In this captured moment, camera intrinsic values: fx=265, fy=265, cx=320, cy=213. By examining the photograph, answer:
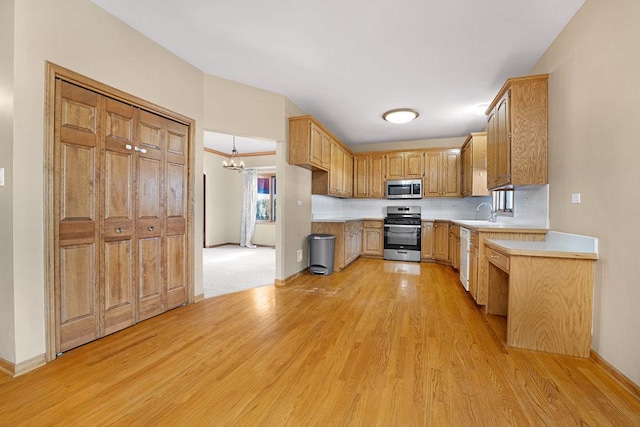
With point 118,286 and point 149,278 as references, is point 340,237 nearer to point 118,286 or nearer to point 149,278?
point 149,278

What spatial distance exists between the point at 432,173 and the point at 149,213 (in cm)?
508

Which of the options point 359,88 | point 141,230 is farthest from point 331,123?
point 141,230

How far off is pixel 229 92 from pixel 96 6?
136 centimetres

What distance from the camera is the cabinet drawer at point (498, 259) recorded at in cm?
218

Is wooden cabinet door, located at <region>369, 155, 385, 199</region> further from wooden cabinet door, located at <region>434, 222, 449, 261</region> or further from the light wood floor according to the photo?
the light wood floor

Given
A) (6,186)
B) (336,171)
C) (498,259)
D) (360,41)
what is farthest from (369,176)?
(6,186)

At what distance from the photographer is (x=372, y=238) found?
573 cm

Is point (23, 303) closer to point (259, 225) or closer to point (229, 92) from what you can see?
point (229, 92)

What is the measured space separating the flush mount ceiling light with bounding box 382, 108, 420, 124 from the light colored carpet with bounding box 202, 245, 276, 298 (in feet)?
10.5

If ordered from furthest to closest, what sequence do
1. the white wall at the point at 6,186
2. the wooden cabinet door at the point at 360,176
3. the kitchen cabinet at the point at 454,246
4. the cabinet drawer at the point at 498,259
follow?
the wooden cabinet door at the point at 360,176
the kitchen cabinet at the point at 454,246
the cabinet drawer at the point at 498,259
the white wall at the point at 6,186

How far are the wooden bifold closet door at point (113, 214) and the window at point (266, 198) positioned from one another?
15.8ft

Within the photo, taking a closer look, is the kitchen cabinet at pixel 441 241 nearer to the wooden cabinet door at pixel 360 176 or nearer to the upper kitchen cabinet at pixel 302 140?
the wooden cabinet door at pixel 360 176

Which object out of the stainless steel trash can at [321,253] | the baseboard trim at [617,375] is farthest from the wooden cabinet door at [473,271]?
the stainless steel trash can at [321,253]

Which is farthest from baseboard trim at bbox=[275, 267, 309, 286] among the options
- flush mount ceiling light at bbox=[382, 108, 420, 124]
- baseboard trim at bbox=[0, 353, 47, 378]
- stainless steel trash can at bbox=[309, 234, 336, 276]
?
flush mount ceiling light at bbox=[382, 108, 420, 124]
